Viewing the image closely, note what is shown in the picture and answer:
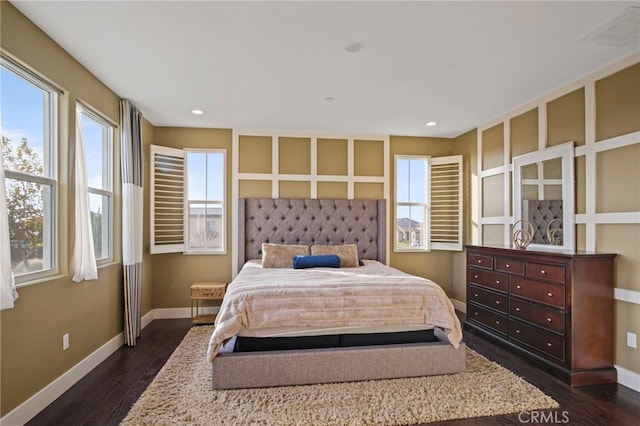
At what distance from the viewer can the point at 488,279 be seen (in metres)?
3.81

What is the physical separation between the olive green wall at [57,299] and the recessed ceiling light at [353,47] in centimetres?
223

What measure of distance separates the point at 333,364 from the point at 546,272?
2046mm

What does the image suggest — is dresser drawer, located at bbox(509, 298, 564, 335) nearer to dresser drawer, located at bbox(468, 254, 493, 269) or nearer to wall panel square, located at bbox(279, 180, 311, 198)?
dresser drawer, located at bbox(468, 254, 493, 269)

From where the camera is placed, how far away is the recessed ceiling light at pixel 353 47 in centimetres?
261

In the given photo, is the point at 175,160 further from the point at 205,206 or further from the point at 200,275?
the point at 200,275

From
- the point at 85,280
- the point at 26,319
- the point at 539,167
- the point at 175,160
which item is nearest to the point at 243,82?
the point at 175,160

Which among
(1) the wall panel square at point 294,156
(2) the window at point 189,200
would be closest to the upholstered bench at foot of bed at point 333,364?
(2) the window at point 189,200

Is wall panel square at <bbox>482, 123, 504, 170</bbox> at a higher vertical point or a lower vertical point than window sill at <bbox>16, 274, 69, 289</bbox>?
higher

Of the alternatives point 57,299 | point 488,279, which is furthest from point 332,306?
point 57,299

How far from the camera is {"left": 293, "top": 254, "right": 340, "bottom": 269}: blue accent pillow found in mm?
4145

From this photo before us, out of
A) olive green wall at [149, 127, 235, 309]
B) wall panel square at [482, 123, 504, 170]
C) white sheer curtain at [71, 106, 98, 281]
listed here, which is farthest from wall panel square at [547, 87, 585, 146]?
white sheer curtain at [71, 106, 98, 281]

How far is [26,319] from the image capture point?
230cm

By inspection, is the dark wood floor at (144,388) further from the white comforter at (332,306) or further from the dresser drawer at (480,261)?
the dresser drawer at (480,261)

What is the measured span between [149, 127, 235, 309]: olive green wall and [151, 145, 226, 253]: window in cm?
10
